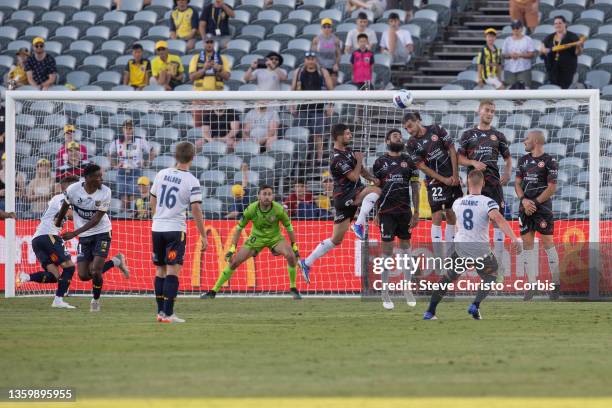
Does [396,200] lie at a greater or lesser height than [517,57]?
lesser

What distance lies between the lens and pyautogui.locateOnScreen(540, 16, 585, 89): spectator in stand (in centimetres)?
2202

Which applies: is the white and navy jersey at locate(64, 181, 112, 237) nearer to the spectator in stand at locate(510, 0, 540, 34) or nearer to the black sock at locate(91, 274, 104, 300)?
the black sock at locate(91, 274, 104, 300)

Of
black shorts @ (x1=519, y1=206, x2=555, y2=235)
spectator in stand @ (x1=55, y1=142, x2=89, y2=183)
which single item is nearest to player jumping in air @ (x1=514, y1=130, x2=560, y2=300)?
black shorts @ (x1=519, y1=206, x2=555, y2=235)

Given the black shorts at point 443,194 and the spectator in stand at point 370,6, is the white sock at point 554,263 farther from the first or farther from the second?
the spectator in stand at point 370,6

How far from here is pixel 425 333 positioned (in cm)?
1239

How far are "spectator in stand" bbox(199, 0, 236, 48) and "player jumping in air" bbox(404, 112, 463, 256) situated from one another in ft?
32.8

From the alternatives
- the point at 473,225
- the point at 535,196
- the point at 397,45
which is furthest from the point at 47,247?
the point at 397,45

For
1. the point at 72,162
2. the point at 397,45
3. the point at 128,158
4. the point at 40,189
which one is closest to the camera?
the point at 40,189

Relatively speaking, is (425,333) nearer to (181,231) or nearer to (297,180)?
(181,231)

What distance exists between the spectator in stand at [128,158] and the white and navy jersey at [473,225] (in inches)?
313

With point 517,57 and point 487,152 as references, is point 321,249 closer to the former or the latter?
point 487,152

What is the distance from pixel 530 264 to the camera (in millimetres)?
17672

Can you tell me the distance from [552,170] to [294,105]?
4813 mm

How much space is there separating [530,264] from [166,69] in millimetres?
9663
